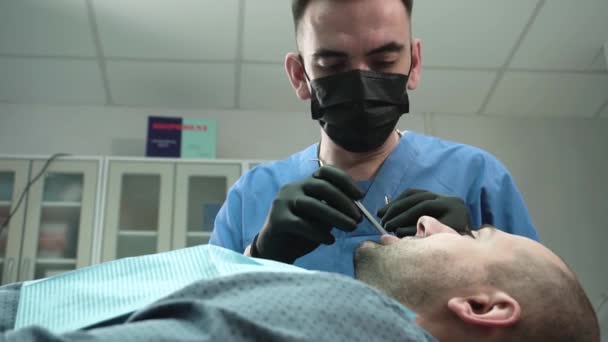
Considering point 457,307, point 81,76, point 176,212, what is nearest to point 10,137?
point 81,76

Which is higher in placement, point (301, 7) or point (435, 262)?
point (301, 7)

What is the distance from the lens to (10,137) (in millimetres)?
3879

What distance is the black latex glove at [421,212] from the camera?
1223 millimetres

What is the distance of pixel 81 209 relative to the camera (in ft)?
11.3

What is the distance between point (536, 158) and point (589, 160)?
1.18 ft

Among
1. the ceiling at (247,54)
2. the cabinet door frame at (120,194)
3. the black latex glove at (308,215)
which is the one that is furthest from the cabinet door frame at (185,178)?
the black latex glove at (308,215)

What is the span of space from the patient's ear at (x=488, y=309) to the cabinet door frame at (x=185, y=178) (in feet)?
8.63

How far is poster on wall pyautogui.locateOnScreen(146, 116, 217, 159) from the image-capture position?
367 centimetres

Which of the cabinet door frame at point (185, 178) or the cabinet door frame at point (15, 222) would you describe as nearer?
the cabinet door frame at point (15, 222)

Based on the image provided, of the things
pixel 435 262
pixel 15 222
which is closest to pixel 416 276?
pixel 435 262

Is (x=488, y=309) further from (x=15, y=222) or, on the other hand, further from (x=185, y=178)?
(x=15, y=222)

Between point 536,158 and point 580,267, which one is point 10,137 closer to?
point 536,158

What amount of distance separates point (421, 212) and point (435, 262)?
24 cm

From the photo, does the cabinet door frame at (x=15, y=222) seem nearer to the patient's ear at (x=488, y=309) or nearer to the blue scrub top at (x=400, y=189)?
the blue scrub top at (x=400, y=189)
